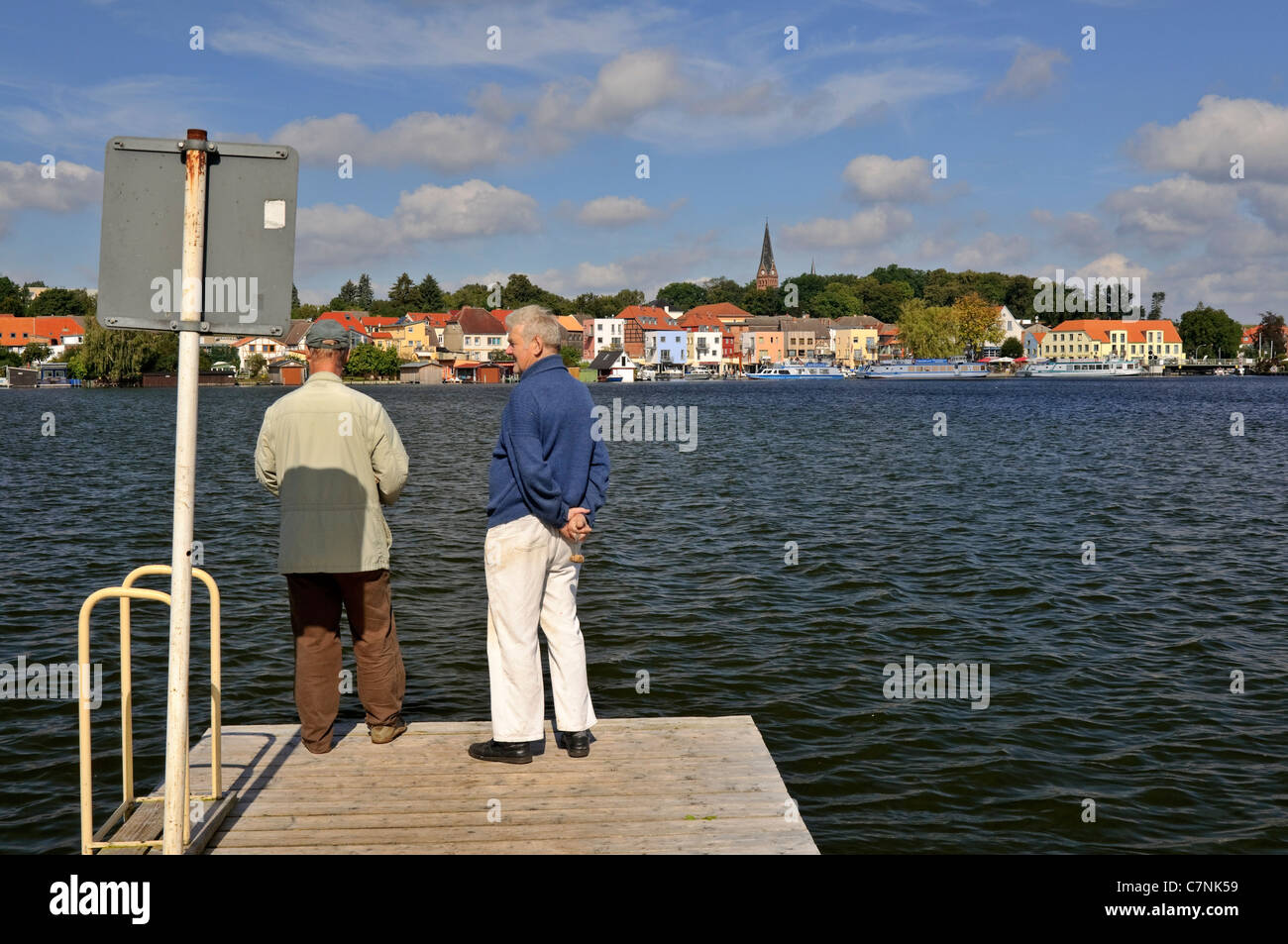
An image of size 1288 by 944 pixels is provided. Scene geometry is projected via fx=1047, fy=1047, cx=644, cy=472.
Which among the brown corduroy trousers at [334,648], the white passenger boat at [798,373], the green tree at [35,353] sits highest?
the white passenger boat at [798,373]

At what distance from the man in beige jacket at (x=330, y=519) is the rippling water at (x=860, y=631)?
2346mm

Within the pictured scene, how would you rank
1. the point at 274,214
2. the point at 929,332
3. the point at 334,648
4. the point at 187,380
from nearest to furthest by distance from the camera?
the point at 187,380
the point at 274,214
the point at 334,648
the point at 929,332

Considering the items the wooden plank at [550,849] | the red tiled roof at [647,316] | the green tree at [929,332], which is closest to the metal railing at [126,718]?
the wooden plank at [550,849]

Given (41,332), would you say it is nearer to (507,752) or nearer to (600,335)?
(600,335)

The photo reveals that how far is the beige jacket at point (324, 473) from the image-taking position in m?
6.29

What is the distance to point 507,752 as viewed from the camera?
6188mm

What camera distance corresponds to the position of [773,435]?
169ft

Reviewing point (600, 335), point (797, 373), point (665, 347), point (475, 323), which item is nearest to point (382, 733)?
point (475, 323)

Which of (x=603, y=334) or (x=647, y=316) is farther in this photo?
(x=647, y=316)

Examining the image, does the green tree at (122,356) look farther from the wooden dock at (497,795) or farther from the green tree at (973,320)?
the wooden dock at (497,795)

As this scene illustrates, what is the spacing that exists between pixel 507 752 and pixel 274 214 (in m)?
3.33

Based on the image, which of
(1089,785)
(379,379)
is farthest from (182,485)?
(379,379)
